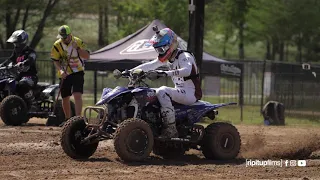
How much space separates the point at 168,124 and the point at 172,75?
26.1 inches

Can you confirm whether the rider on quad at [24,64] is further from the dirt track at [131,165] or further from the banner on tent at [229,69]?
the banner on tent at [229,69]

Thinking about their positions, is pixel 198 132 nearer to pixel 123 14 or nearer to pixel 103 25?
pixel 123 14

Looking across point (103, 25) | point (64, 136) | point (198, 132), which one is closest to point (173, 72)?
point (198, 132)

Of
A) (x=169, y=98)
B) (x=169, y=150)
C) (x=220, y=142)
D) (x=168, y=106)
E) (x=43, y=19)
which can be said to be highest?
(x=43, y=19)

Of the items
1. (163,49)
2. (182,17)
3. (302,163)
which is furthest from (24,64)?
(182,17)

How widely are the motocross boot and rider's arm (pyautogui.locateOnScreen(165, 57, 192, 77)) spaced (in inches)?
19.5

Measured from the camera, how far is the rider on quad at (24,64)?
13602 mm

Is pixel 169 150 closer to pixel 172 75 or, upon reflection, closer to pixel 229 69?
pixel 172 75

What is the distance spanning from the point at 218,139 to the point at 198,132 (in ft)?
0.99

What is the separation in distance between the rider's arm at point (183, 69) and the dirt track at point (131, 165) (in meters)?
1.19

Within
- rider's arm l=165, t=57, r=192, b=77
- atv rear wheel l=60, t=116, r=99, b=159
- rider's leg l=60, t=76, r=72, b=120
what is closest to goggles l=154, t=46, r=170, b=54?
rider's arm l=165, t=57, r=192, b=77

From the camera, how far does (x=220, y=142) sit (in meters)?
9.51

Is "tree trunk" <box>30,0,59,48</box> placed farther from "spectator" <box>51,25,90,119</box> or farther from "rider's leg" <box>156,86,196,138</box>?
"rider's leg" <box>156,86,196,138</box>

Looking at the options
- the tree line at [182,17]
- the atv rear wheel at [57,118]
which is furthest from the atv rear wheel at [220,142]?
the tree line at [182,17]
